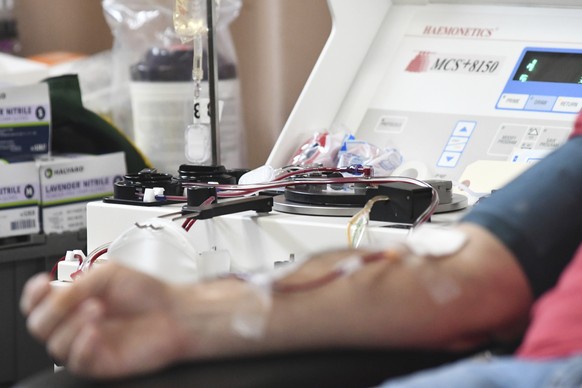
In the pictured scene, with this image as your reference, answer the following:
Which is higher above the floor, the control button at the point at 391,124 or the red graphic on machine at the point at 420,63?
the red graphic on machine at the point at 420,63

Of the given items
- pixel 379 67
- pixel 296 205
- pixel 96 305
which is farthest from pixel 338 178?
pixel 96 305

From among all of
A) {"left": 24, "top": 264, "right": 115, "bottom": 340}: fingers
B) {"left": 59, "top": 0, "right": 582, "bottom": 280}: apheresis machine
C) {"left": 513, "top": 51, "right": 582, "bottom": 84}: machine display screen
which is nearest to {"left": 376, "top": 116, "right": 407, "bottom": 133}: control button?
{"left": 59, "top": 0, "right": 582, "bottom": 280}: apheresis machine

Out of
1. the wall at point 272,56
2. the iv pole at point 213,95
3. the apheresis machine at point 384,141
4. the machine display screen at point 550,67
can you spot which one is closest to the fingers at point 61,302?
the apheresis machine at point 384,141

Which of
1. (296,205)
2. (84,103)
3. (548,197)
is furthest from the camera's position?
(84,103)

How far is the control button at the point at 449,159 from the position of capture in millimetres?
1717

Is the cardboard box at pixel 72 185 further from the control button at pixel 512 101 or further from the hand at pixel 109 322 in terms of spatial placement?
the hand at pixel 109 322

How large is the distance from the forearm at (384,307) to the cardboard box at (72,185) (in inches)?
48.6

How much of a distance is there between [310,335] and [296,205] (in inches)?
24.1

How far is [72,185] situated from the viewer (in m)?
Result: 2.02

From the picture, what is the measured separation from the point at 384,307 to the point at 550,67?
1.05 meters

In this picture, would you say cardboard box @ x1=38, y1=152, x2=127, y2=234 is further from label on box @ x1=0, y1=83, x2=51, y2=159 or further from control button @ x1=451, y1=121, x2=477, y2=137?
control button @ x1=451, y1=121, x2=477, y2=137

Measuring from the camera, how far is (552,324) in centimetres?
78

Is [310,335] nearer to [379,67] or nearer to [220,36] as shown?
[379,67]

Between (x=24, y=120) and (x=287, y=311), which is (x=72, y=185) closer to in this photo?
(x=24, y=120)
